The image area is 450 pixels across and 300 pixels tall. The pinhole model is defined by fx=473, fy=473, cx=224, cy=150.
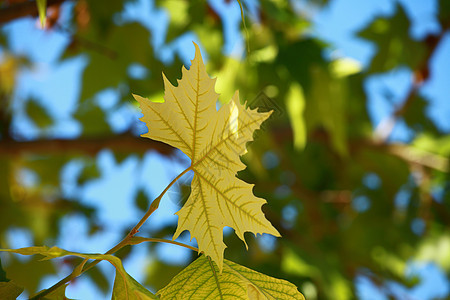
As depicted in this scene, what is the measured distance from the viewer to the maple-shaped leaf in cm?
24

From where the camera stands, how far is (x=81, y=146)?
0.84 meters

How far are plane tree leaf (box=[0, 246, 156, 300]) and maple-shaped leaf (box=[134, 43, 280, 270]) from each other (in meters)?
0.03

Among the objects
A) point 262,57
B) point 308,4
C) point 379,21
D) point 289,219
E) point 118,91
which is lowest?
point 118,91

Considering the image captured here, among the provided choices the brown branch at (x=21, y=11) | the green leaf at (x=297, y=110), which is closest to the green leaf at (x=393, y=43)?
the green leaf at (x=297, y=110)

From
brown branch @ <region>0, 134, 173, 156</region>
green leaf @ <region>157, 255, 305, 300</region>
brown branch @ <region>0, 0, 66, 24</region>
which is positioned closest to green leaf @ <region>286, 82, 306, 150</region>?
brown branch @ <region>0, 134, 173, 156</region>

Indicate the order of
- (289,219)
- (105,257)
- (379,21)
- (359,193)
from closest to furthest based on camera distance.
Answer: (105,257), (379,21), (359,193), (289,219)

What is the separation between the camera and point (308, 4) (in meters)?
1.28

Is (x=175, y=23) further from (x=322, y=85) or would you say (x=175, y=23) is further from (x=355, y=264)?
(x=355, y=264)

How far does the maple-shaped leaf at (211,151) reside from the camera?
0.80 feet

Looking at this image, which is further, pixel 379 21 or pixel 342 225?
pixel 342 225

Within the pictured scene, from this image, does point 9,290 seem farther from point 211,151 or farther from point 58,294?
point 211,151

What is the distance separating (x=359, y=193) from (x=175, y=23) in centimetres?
86

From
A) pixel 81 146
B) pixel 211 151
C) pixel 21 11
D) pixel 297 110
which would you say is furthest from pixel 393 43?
pixel 211 151

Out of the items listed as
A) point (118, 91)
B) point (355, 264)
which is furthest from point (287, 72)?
point (355, 264)
